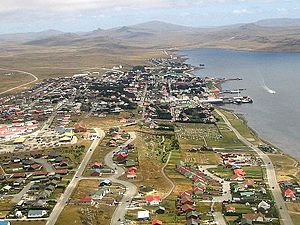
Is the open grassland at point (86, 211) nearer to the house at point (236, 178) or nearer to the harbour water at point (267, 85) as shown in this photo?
the house at point (236, 178)

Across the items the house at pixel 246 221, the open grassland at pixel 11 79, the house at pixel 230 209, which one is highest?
the house at pixel 246 221

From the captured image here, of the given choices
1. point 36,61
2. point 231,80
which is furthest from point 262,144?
point 36,61

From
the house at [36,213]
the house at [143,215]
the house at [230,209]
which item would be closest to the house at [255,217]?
the house at [230,209]

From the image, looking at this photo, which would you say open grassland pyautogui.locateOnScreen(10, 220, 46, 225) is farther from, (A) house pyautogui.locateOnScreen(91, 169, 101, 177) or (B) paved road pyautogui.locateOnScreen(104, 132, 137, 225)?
(A) house pyautogui.locateOnScreen(91, 169, 101, 177)

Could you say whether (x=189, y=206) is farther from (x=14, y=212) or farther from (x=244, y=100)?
(x=244, y=100)

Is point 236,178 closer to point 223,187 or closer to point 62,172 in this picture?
point 223,187

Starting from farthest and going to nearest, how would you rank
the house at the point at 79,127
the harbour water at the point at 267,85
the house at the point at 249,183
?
the harbour water at the point at 267,85
the house at the point at 79,127
the house at the point at 249,183
